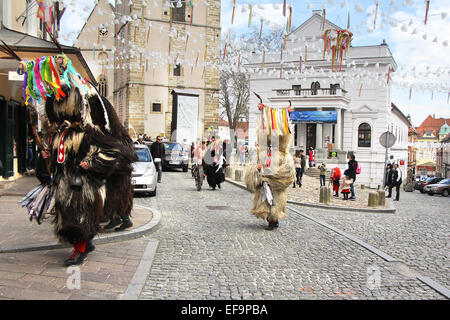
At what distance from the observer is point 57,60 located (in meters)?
4.93

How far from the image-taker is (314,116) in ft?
123

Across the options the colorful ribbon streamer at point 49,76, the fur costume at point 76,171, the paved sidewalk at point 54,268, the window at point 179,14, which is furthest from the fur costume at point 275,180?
the window at point 179,14

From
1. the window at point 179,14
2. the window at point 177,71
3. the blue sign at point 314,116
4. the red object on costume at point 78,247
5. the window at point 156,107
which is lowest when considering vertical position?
the red object on costume at point 78,247

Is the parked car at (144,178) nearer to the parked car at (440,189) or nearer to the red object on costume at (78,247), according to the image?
the red object on costume at (78,247)

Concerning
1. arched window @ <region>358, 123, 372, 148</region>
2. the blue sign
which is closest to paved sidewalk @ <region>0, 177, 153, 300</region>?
the blue sign

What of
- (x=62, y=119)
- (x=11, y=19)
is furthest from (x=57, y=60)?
(x=11, y=19)

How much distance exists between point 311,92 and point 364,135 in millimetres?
6148

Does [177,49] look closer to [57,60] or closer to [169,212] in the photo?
[169,212]

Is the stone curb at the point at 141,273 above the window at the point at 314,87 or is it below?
below

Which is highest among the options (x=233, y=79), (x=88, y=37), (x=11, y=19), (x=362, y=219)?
(x=88, y=37)

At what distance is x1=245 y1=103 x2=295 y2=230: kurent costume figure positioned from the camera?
26.5 feet

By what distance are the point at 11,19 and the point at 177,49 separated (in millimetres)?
26903

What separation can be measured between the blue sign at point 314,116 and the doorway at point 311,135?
2.37m

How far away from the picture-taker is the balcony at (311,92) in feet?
120
